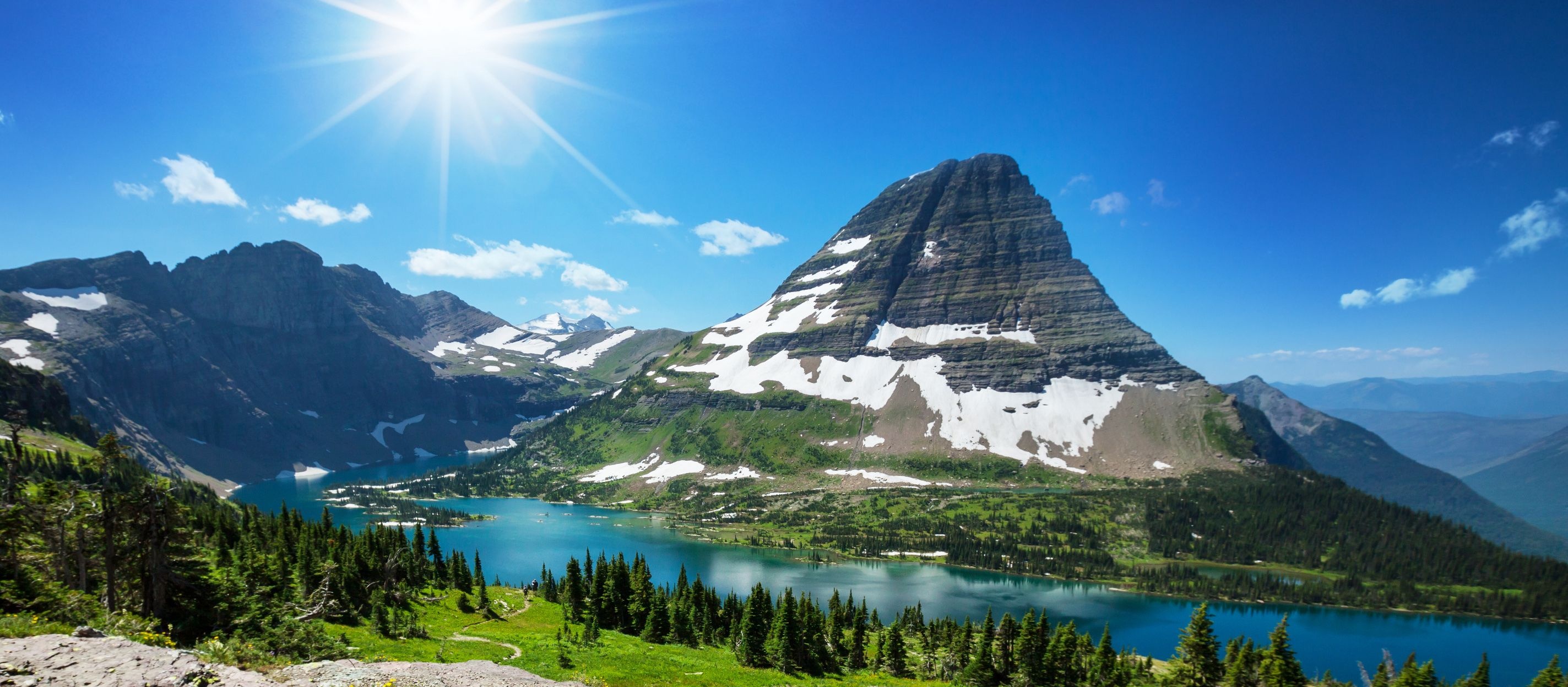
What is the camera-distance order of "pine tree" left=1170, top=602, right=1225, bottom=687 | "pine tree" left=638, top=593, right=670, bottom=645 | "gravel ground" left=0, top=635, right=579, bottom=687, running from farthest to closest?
"pine tree" left=638, top=593, right=670, bottom=645 < "pine tree" left=1170, top=602, right=1225, bottom=687 < "gravel ground" left=0, top=635, right=579, bottom=687

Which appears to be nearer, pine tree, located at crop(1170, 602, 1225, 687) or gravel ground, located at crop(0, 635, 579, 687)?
gravel ground, located at crop(0, 635, 579, 687)

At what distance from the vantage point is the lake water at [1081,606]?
A: 10475 cm

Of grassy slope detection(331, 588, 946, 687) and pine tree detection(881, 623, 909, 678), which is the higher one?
grassy slope detection(331, 588, 946, 687)

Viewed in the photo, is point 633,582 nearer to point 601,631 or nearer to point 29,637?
point 601,631

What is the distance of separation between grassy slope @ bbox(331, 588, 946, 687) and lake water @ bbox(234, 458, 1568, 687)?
63.0m

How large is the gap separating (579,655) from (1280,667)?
5512cm

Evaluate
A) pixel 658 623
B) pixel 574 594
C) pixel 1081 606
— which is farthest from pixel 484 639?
pixel 1081 606

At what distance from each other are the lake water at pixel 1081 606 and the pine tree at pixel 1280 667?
53.8 m

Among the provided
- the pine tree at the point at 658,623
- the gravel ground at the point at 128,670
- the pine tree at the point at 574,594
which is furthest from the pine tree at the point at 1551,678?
the pine tree at the point at 574,594

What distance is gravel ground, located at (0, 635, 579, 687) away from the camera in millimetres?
13711

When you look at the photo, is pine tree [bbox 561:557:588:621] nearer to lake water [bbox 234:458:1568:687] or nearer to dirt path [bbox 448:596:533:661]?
dirt path [bbox 448:596:533:661]

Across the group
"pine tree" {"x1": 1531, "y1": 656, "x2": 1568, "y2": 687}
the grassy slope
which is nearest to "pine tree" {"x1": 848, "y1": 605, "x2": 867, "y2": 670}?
the grassy slope

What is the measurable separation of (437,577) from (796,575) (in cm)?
7922

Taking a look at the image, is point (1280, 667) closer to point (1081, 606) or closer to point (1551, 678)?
point (1551, 678)
